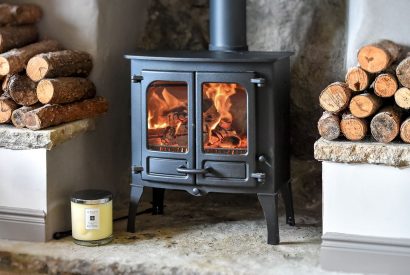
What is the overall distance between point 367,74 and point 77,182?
55.1 inches

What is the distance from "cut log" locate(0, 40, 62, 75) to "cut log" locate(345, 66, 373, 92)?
4.36 ft

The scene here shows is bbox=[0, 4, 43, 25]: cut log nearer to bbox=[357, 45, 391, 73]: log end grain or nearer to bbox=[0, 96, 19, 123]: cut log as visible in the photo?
bbox=[0, 96, 19, 123]: cut log

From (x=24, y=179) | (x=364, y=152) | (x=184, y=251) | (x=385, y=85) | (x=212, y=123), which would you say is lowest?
(x=184, y=251)

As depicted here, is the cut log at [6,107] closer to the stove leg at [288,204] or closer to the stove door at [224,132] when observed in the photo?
the stove door at [224,132]

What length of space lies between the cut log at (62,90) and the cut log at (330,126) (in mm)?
1090

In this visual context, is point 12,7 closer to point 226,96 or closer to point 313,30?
point 226,96

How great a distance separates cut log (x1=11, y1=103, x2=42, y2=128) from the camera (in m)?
3.29

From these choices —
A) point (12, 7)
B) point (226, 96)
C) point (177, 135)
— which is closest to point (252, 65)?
point (226, 96)

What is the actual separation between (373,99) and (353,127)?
128 millimetres

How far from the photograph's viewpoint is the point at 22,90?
3.30 metres

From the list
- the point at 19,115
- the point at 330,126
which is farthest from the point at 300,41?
the point at 19,115

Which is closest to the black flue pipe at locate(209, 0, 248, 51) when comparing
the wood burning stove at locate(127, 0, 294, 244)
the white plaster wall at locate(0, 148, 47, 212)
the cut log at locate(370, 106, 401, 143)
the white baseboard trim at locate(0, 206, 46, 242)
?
the wood burning stove at locate(127, 0, 294, 244)

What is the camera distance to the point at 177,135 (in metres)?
3.34

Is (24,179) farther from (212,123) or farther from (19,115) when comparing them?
(212,123)
